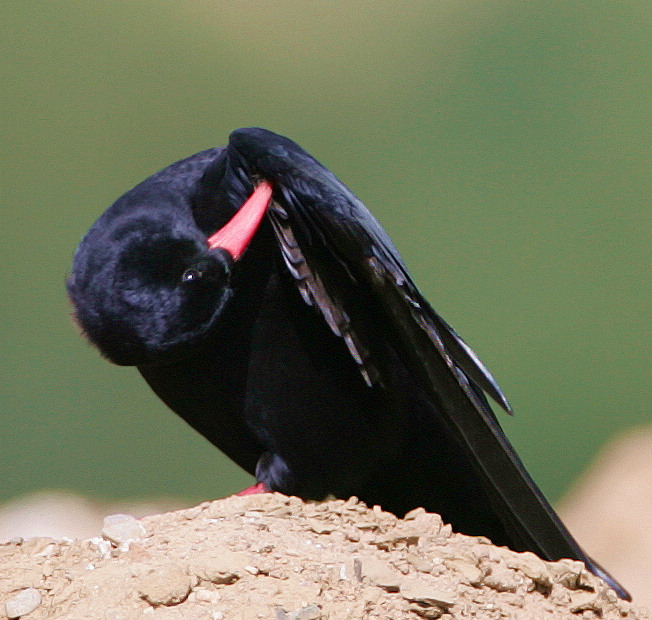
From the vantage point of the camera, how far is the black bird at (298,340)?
7.78 ft

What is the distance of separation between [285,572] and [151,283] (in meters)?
0.81

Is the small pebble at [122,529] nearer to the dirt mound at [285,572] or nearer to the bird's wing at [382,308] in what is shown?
the dirt mound at [285,572]

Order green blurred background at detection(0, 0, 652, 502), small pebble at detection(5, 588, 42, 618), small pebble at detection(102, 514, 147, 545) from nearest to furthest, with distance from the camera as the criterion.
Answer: small pebble at detection(5, 588, 42, 618)
small pebble at detection(102, 514, 147, 545)
green blurred background at detection(0, 0, 652, 502)

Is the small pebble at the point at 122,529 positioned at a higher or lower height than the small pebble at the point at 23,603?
higher

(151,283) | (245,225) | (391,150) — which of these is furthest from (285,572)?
(391,150)

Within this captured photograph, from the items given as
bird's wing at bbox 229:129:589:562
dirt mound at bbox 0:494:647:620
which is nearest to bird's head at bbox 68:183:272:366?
bird's wing at bbox 229:129:589:562

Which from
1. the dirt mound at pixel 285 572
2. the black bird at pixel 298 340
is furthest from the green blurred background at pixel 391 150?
the dirt mound at pixel 285 572

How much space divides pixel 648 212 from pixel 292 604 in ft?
12.2

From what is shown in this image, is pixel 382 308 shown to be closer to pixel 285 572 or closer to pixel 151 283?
pixel 151 283

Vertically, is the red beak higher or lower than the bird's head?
higher

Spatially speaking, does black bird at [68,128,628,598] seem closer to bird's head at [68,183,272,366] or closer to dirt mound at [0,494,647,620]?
bird's head at [68,183,272,366]

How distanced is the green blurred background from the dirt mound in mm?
2859

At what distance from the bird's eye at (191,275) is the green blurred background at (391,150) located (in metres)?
2.41

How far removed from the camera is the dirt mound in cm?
173
